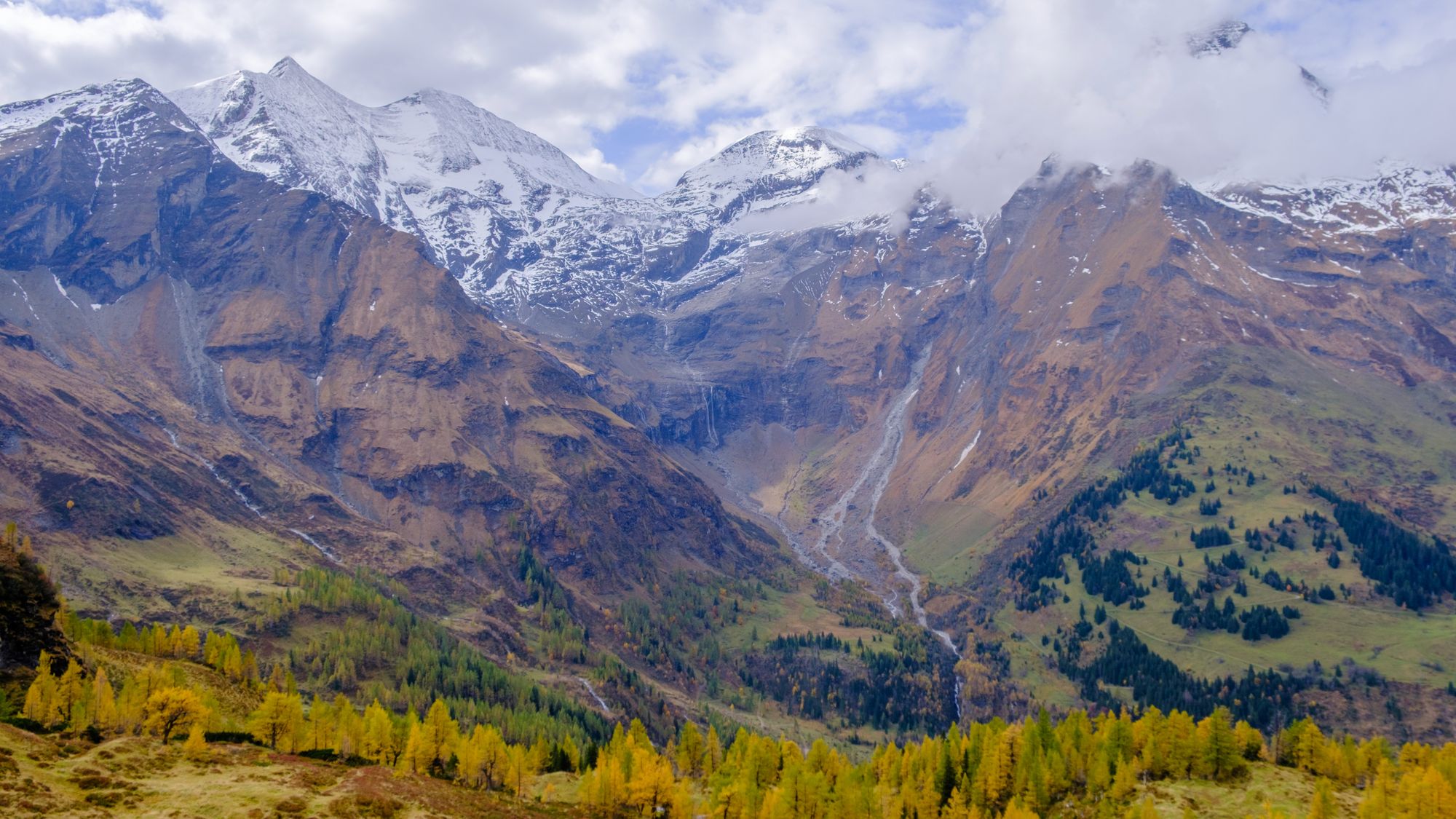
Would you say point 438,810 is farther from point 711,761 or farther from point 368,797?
point 711,761

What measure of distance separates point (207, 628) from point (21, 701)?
96.6m

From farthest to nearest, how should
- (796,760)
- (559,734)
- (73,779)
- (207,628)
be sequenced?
(207,628), (559,734), (796,760), (73,779)

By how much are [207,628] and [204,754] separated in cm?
10939

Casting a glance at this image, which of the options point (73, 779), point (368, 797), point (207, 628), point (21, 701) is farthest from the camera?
point (207, 628)

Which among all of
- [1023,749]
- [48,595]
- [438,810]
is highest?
[48,595]

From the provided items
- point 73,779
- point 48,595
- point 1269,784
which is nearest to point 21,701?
point 48,595

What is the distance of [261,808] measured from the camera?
87.9 metres

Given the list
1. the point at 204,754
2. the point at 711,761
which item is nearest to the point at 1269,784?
the point at 711,761

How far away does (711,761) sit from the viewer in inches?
5640

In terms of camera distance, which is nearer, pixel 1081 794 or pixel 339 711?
pixel 1081 794

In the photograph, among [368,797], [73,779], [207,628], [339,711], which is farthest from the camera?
[207,628]

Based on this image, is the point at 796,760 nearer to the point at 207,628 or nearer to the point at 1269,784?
the point at 1269,784

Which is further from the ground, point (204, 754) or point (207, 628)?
point (207, 628)

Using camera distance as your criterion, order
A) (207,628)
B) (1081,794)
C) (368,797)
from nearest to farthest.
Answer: (368,797) < (1081,794) < (207,628)
